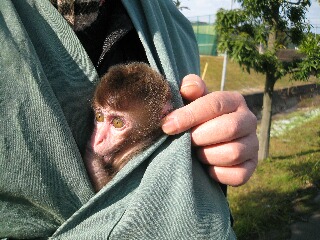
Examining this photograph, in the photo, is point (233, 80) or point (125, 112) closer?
point (125, 112)

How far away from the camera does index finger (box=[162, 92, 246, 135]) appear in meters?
1.17

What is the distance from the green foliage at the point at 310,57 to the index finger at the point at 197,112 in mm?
5781

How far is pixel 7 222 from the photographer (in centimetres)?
104

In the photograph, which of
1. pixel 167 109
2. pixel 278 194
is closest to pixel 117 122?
pixel 167 109

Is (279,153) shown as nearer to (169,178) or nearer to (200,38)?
(169,178)

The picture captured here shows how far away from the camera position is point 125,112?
141 cm

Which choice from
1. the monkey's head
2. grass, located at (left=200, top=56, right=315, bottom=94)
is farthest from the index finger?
grass, located at (left=200, top=56, right=315, bottom=94)

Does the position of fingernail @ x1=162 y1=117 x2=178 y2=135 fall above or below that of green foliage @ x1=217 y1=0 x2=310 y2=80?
above

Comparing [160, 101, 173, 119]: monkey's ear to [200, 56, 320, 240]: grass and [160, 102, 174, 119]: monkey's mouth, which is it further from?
[200, 56, 320, 240]: grass

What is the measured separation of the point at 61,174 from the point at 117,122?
376mm

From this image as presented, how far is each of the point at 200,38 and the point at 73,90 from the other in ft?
80.2

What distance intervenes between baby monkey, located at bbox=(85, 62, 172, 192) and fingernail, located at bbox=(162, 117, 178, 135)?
0.11 metres

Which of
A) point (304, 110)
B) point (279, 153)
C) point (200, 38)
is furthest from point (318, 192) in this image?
point (200, 38)

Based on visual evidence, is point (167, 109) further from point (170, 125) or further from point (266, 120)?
point (266, 120)
